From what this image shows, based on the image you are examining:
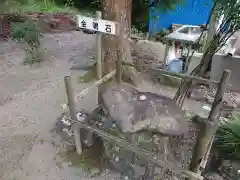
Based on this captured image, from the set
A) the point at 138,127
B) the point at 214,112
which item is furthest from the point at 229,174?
the point at 138,127

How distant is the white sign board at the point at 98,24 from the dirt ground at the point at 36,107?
66.6 inches

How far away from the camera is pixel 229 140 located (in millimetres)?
2951

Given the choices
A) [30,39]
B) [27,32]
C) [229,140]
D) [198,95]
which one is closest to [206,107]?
[198,95]

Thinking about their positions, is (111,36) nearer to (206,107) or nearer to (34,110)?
(34,110)

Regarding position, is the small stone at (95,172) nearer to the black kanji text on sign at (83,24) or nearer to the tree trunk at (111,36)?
the tree trunk at (111,36)

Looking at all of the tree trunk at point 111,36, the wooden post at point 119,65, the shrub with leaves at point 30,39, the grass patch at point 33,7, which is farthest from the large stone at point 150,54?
the grass patch at point 33,7

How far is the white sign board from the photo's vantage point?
275 centimetres

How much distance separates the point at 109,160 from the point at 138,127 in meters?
0.90

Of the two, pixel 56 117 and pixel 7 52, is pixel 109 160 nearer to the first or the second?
pixel 56 117

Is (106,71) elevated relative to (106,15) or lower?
lower

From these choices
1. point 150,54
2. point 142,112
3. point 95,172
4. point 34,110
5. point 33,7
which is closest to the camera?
point 142,112

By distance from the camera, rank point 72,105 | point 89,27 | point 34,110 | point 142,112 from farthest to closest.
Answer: point 34,110, point 89,27, point 72,105, point 142,112

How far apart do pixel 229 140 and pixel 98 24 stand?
2.11 metres

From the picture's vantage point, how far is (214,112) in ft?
7.55
